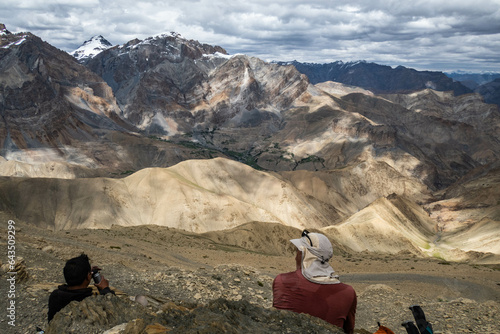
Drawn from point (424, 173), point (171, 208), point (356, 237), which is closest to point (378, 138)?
point (424, 173)

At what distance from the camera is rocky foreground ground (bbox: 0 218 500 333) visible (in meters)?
7.29

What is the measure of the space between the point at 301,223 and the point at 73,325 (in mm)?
93979

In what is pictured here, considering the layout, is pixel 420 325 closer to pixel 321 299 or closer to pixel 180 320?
pixel 321 299

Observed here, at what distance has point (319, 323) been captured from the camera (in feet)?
23.4

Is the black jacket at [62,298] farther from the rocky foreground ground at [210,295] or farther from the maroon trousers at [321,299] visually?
the maroon trousers at [321,299]

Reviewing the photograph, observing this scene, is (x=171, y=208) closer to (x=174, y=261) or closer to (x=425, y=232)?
(x=174, y=261)

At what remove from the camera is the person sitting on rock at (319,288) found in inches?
285

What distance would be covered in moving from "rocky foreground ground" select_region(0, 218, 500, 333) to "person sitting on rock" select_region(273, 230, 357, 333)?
0.86ft

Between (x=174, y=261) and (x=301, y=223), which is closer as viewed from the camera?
(x=174, y=261)

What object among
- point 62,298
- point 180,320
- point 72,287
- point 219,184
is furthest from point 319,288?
point 219,184

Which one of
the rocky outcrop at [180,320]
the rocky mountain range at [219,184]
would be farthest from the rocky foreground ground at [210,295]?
the rocky mountain range at [219,184]

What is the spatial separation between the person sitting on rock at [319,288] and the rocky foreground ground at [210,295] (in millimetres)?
262

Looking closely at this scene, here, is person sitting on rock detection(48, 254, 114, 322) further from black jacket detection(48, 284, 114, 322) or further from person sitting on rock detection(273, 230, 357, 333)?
person sitting on rock detection(273, 230, 357, 333)

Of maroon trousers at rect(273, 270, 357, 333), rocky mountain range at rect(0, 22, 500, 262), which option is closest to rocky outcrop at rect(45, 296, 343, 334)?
maroon trousers at rect(273, 270, 357, 333)
